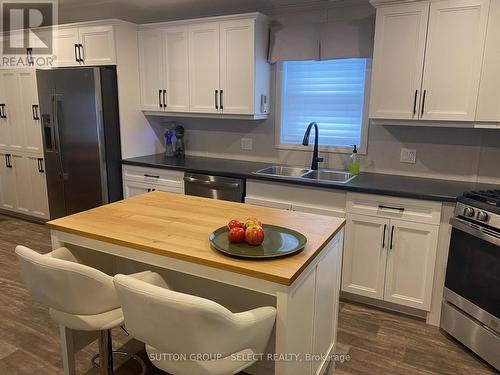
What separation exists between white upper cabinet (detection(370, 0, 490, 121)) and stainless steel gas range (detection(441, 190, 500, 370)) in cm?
70

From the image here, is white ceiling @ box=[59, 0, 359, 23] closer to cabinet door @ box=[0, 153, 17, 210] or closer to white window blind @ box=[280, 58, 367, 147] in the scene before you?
white window blind @ box=[280, 58, 367, 147]

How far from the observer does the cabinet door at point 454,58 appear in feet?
7.95

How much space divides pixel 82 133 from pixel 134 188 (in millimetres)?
718

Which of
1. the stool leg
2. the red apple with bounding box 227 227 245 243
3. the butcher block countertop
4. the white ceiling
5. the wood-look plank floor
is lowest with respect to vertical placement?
the wood-look plank floor

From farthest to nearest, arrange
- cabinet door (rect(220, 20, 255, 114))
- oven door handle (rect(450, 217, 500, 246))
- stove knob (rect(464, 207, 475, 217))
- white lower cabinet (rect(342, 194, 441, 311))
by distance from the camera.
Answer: cabinet door (rect(220, 20, 255, 114)) < white lower cabinet (rect(342, 194, 441, 311)) < stove knob (rect(464, 207, 475, 217)) < oven door handle (rect(450, 217, 500, 246))

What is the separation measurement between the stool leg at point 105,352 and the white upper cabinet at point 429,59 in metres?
2.32

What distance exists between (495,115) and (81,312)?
2.65 m

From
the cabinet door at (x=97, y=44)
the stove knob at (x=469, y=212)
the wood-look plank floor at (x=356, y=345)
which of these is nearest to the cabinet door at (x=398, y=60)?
the stove knob at (x=469, y=212)

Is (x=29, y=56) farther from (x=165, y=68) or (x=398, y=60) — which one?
(x=398, y=60)

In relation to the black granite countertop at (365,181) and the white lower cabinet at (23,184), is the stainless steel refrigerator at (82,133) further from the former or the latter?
the white lower cabinet at (23,184)

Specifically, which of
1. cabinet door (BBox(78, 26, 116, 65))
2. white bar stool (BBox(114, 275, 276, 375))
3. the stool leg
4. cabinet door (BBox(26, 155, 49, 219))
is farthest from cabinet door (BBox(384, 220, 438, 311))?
cabinet door (BBox(26, 155, 49, 219))

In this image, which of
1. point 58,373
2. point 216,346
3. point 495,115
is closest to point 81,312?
point 216,346

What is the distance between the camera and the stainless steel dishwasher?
3.13 meters

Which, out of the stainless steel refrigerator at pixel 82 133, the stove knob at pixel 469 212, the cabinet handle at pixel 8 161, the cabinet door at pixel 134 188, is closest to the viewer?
the stove knob at pixel 469 212
